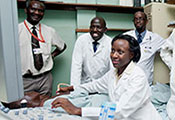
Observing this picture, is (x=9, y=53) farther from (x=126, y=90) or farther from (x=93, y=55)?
(x=93, y=55)

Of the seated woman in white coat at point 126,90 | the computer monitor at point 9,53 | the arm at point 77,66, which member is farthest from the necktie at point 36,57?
the computer monitor at point 9,53

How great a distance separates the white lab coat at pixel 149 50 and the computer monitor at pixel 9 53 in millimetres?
1758

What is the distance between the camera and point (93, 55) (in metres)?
1.83

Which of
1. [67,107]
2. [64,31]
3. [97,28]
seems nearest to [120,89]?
[67,107]

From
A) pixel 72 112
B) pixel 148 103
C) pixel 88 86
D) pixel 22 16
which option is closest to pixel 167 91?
pixel 148 103

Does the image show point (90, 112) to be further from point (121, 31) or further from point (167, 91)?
point (121, 31)

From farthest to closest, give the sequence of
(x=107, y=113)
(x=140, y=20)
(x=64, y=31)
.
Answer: (x=64, y=31) < (x=140, y=20) < (x=107, y=113)

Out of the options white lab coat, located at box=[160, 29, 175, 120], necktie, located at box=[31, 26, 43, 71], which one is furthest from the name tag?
white lab coat, located at box=[160, 29, 175, 120]

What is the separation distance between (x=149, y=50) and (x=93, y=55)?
674 millimetres

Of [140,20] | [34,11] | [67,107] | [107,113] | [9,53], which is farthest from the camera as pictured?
[140,20]

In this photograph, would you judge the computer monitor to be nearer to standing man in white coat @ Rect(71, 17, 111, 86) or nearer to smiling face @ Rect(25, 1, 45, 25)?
standing man in white coat @ Rect(71, 17, 111, 86)

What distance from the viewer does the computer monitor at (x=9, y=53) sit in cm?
32

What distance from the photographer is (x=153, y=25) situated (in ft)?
7.05

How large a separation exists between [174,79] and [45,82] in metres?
1.32
